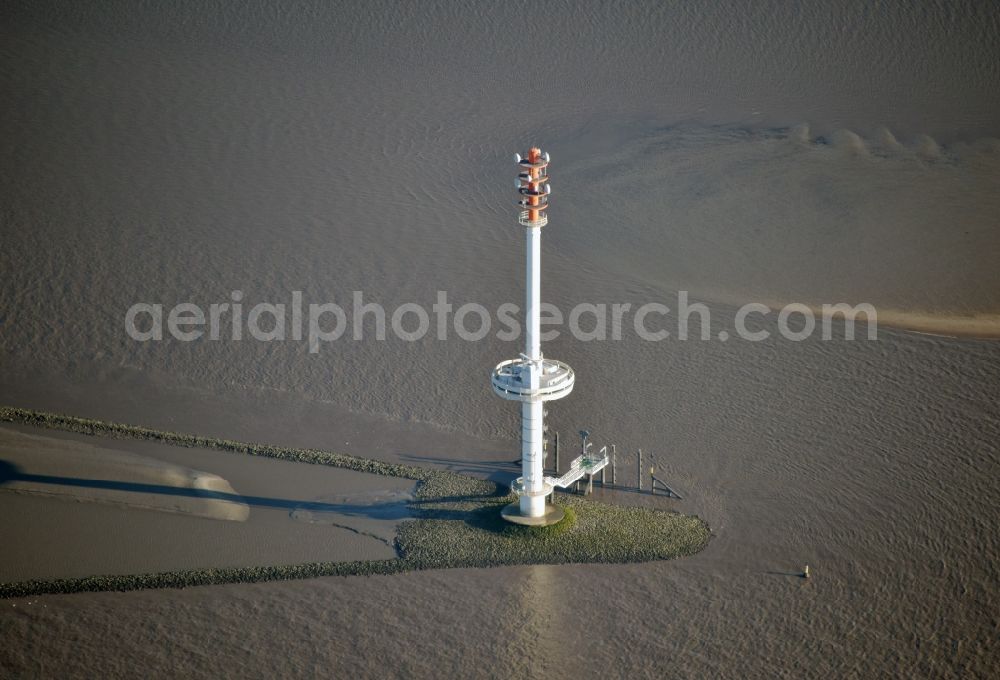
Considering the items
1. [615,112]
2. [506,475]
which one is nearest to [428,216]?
[615,112]

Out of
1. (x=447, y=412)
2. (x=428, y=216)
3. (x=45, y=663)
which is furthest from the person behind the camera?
(x=428, y=216)

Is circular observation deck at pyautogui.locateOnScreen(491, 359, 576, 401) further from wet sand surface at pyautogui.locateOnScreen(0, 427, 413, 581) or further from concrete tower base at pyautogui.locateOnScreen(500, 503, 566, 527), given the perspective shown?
wet sand surface at pyautogui.locateOnScreen(0, 427, 413, 581)

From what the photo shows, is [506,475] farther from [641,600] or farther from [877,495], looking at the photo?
[877,495]

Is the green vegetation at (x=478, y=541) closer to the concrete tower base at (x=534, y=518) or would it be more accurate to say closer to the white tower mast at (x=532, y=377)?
the concrete tower base at (x=534, y=518)

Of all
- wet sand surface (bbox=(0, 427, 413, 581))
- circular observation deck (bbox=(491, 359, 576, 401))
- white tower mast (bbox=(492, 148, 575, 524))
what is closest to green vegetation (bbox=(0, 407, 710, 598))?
wet sand surface (bbox=(0, 427, 413, 581))

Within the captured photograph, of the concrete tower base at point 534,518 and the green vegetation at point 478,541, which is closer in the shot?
the green vegetation at point 478,541

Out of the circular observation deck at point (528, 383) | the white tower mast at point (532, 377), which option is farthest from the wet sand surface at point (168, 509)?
the circular observation deck at point (528, 383)

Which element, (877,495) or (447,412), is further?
(447,412)
